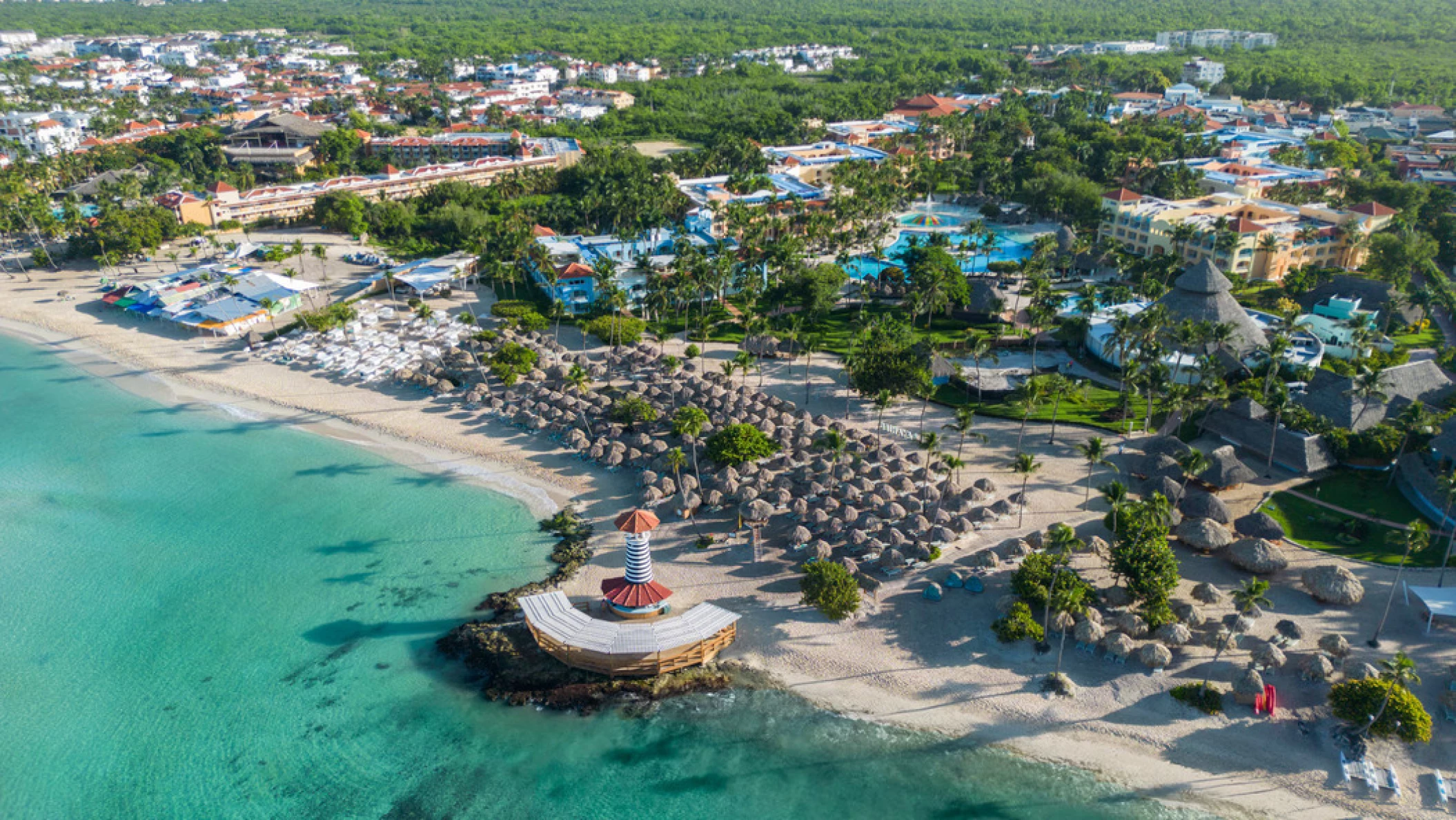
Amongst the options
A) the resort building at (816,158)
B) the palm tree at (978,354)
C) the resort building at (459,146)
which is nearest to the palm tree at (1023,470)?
the palm tree at (978,354)

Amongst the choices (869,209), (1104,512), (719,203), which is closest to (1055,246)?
(869,209)

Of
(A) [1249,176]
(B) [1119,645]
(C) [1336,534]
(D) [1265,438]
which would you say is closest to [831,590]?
(B) [1119,645]

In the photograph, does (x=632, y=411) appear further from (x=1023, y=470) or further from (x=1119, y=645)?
(x=1119, y=645)

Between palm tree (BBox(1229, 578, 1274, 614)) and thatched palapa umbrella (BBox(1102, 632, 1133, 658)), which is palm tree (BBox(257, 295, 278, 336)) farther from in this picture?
palm tree (BBox(1229, 578, 1274, 614))

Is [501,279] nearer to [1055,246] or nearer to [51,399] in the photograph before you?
[51,399]

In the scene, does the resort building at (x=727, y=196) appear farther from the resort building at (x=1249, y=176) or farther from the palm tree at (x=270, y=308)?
the resort building at (x=1249, y=176)

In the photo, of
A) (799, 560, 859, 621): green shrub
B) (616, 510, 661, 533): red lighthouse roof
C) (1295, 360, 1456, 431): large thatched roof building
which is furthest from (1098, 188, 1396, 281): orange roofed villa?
(616, 510, 661, 533): red lighthouse roof
